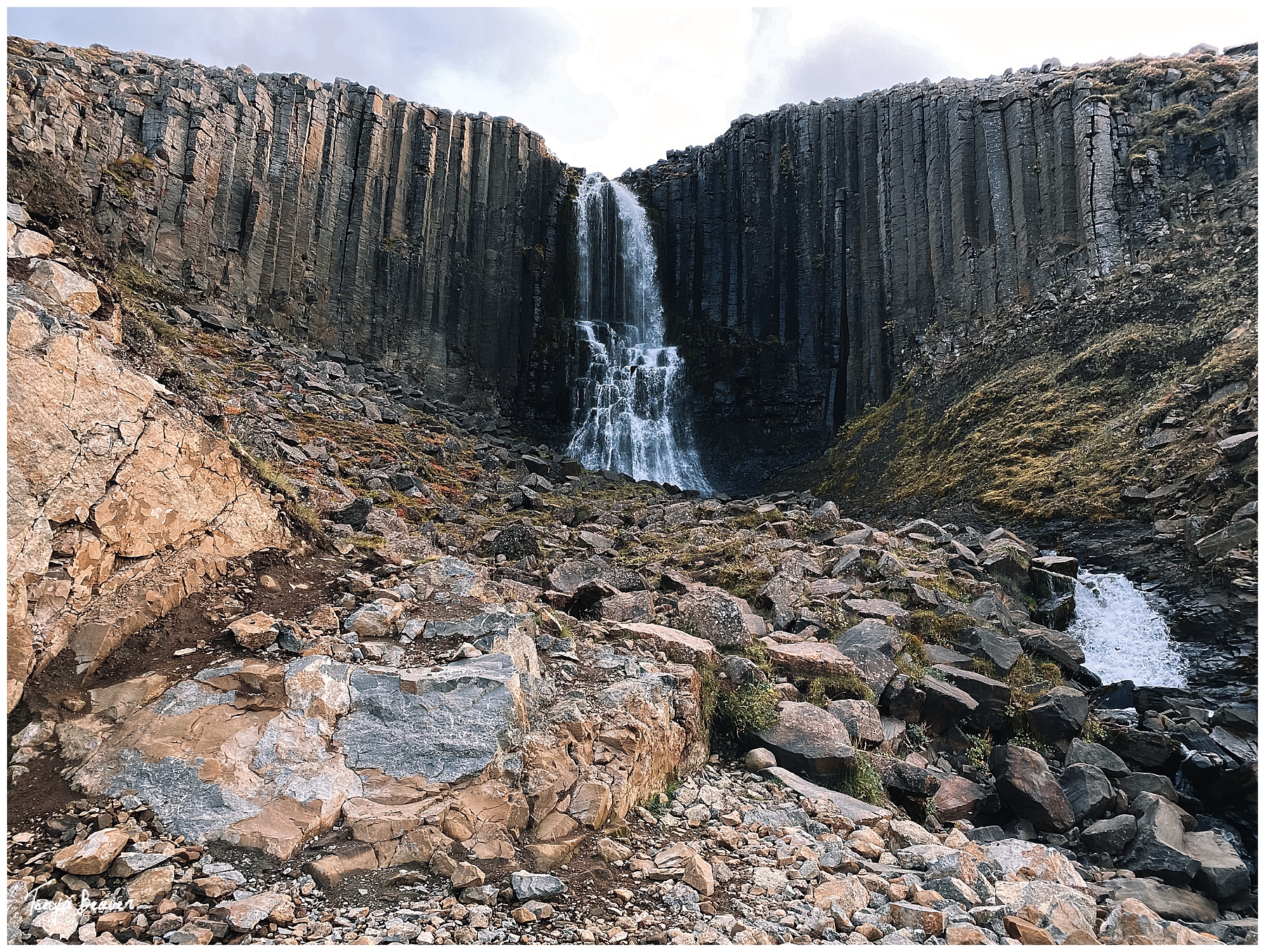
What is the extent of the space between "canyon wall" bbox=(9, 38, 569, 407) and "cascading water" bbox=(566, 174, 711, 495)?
176cm

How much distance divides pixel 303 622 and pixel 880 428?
2245 centimetres

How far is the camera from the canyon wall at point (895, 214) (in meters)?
21.0

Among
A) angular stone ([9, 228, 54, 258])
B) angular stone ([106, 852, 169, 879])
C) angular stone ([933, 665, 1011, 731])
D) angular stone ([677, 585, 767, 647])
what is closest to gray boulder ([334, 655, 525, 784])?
angular stone ([106, 852, 169, 879])

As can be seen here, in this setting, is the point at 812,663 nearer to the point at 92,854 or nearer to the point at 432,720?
the point at 432,720

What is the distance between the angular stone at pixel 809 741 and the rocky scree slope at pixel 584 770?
2 cm

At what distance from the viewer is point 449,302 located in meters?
28.0

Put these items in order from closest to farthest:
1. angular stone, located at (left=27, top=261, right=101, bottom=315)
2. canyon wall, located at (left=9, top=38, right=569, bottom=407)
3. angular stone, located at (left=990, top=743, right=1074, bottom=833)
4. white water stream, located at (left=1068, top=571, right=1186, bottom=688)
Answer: angular stone, located at (left=27, top=261, right=101, bottom=315) < angular stone, located at (left=990, top=743, right=1074, bottom=833) < white water stream, located at (left=1068, top=571, right=1186, bottom=688) < canyon wall, located at (left=9, top=38, right=569, bottom=407)

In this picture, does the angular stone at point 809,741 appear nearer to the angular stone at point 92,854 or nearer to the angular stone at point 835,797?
the angular stone at point 835,797

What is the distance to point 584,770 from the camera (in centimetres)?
424

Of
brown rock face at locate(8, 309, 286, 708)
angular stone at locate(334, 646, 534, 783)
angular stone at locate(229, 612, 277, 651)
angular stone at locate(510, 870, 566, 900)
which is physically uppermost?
brown rock face at locate(8, 309, 286, 708)

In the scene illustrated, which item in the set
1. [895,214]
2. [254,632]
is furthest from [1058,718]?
[895,214]

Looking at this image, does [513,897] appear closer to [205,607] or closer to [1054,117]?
[205,607]

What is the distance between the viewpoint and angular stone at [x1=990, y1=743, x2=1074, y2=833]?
590 centimetres

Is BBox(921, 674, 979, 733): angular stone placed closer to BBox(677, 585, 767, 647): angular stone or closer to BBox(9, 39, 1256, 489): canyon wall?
BBox(677, 585, 767, 647): angular stone
